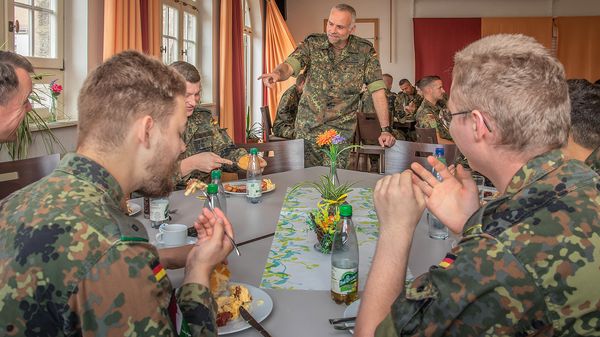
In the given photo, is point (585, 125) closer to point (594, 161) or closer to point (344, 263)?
point (594, 161)

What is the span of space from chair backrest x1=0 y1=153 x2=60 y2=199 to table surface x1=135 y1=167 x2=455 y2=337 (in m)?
0.44

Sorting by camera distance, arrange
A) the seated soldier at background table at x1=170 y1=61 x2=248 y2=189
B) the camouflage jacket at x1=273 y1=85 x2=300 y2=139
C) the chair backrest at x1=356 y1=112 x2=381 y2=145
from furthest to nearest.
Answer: the chair backrest at x1=356 y1=112 x2=381 y2=145 → the camouflage jacket at x1=273 y1=85 x2=300 y2=139 → the seated soldier at background table at x1=170 y1=61 x2=248 y2=189

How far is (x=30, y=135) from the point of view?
3057 mm

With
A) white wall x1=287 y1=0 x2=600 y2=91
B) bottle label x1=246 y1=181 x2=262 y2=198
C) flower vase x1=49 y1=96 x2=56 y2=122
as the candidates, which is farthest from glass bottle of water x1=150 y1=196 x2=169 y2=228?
white wall x1=287 y1=0 x2=600 y2=91

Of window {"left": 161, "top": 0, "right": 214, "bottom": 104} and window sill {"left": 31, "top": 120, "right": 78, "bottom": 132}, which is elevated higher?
window {"left": 161, "top": 0, "right": 214, "bottom": 104}

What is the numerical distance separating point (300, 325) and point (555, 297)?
521mm

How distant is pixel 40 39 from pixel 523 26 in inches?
357

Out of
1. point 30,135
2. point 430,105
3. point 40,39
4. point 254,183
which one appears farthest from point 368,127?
point 254,183

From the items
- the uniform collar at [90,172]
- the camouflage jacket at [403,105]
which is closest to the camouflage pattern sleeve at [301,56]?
the uniform collar at [90,172]

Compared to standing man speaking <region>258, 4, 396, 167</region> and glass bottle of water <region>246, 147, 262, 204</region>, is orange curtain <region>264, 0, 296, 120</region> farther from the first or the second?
glass bottle of water <region>246, 147, 262, 204</region>

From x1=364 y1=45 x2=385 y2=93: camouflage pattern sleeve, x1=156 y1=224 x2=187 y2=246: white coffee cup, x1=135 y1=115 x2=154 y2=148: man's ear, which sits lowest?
x1=156 y1=224 x2=187 y2=246: white coffee cup

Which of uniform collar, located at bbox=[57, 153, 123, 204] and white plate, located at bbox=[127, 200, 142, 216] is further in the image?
white plate, located at bbox=[127, 200, 142, 216]

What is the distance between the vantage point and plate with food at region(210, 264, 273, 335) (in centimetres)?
112

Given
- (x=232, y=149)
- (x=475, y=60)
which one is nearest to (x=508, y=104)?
(x=475, y=60)
